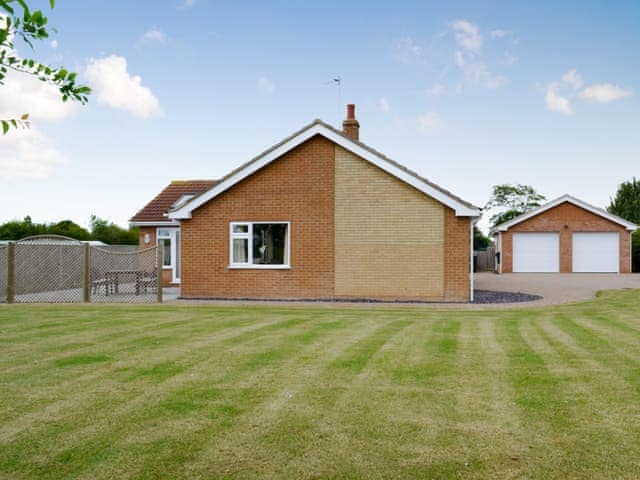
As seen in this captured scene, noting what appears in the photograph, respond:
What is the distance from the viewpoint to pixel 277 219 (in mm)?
19391

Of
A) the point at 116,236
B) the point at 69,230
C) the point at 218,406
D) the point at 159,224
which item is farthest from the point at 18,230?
Answer: the point at 218,406

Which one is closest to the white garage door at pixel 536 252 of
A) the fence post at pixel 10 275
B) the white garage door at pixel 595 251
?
the white garage door at pixel 595 251

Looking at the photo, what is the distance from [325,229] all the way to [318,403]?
1343 centimetres

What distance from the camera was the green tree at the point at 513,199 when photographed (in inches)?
2403

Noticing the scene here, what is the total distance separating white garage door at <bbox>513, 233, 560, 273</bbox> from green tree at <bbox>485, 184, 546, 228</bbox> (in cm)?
2365

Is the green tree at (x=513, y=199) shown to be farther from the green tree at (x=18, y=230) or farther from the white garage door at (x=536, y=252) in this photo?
the green tree at (x=18, y=230)

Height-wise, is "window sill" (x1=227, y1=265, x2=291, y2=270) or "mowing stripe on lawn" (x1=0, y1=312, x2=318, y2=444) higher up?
"window sill" (x1=227, y1=265, x2=291, y2=270)

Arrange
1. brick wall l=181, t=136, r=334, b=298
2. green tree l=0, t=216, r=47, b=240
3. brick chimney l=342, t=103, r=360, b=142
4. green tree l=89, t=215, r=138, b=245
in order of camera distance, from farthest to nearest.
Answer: green tree l=89, t=215, r=138, b=245 → green tree l=0, t=216, r=47, b=240 → brick chimney l=342, t=103, r=360, b=142 → brick wall l=181, t=136, r=334, b=298

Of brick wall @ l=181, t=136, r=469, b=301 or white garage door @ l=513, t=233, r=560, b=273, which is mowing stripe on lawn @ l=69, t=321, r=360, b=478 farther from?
white garage door @ l=513, t=233, r=560, b=273

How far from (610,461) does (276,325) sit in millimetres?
7526

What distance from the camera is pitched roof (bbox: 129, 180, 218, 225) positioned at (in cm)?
2491

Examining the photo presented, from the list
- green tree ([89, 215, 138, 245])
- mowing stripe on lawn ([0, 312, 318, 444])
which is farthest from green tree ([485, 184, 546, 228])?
mowing stripe on lawn ([0, 312, 318, 444])

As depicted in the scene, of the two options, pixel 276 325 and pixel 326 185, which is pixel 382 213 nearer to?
pixel 326 185

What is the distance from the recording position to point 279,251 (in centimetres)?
1952
